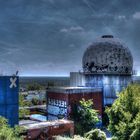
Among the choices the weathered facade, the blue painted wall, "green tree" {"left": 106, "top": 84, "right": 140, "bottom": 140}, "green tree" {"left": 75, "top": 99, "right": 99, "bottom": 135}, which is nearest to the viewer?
"green tree" {"left": 106, "top": 84, "right": 140, "bottom": 140}

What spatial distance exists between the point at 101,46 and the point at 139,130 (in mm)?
31548

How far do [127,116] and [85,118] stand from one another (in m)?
12.7

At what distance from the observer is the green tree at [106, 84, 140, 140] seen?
31241 mm

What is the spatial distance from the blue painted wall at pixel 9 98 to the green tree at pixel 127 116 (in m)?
10.4

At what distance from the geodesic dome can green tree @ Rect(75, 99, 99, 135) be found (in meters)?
13.5

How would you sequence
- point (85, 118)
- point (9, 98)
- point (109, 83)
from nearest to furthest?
point (9, 98) → point (85, 118) → point (109, 83)

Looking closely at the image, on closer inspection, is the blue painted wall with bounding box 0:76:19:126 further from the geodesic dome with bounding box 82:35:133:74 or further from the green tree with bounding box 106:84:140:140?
the geodesic dome with bounding box 82:35:133:74

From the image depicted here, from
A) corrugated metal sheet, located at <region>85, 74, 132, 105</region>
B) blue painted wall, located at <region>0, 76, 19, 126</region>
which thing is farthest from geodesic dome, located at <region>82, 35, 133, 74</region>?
blue painted wall, located at <region>0, 76, 19, 126</region>

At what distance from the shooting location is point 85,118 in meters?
44.1

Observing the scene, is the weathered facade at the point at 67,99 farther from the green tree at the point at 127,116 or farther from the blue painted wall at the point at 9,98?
the green tree at the point at 127,116

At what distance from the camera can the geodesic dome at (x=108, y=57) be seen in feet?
192

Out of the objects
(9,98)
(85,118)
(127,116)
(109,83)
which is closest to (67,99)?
(85,118)

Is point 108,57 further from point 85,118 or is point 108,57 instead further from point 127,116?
point 127,116

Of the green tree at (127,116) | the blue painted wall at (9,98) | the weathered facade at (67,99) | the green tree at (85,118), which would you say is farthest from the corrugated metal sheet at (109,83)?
the blue painted wall at (9,98)
